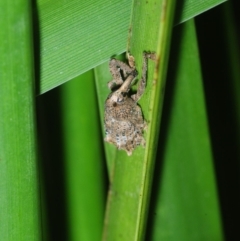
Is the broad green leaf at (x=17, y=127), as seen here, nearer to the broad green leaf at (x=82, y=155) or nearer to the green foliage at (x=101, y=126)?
the green foliage at (x=101, y=126)

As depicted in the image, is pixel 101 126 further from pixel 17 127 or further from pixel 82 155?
pixel 17 127

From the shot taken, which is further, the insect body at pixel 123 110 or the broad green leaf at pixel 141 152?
the insect body at pixel 123 110

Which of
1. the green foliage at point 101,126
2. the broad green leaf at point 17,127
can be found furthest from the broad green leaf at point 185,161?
the broad green leaf at point 17,127

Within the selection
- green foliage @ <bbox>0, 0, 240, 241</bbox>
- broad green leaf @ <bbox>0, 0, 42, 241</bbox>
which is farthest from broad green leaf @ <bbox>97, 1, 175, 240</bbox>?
broad green leaf @ <bbox>0, 0, 42, 241</bbox>

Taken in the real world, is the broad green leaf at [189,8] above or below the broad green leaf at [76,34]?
above

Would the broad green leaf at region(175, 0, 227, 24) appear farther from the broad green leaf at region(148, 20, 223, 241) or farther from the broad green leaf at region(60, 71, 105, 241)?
the broad green leaf at region(60, 71, 105, 241)

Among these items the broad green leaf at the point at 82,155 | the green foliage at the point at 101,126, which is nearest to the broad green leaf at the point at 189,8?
the green foliage at the point at 101,126

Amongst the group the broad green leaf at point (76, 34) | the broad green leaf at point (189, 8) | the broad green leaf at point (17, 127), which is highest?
the broad green leaf at point (189, 8)
